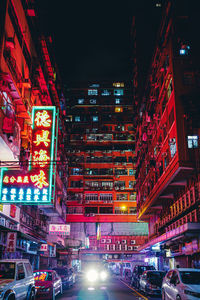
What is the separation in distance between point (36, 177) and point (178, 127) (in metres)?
11.0

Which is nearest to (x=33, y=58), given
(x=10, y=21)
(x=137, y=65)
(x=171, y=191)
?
(x=10, y=21)

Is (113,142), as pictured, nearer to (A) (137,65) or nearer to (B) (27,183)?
(A) (137,65)

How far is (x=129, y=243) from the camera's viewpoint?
221 ft

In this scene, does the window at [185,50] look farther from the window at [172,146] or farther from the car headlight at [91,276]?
the car headlight at [91,276]

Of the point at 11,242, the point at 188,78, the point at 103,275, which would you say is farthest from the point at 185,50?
the point at 103,275

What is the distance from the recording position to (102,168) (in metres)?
73.9

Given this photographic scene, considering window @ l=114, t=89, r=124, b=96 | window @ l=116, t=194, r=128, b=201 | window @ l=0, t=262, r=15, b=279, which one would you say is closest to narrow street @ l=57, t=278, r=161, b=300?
window @ l=0, t=262, r=15, b=279

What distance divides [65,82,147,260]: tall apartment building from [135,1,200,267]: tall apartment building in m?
35.6

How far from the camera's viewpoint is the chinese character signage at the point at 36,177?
766 inches

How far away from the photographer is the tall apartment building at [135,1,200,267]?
23.5m

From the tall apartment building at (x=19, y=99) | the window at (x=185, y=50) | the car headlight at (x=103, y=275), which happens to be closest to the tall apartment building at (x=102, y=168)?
the car headlight at (x=103, y=275)

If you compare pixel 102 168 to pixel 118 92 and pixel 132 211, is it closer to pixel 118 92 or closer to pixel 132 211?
pixel 132 211

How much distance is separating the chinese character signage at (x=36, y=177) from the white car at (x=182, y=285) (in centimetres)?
937

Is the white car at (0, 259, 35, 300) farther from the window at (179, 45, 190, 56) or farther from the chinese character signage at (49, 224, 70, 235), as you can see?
the chinese character signage at (49, 224, 70, 235)
